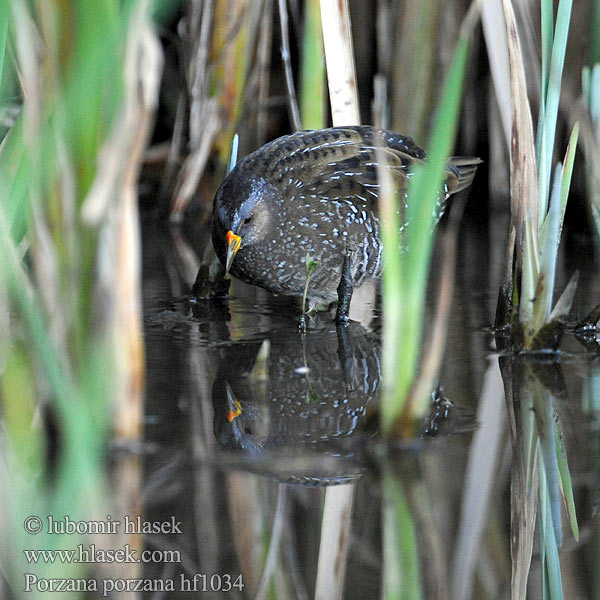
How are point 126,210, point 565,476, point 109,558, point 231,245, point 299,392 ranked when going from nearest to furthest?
point 109,558, point 126,210, point 565,476, point 299,392, point 231,245

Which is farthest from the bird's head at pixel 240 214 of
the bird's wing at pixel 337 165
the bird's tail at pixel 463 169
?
the bird's tail at pixel 463 169

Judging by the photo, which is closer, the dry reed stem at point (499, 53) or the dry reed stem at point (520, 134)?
the dry reed stem at point (520, 134)

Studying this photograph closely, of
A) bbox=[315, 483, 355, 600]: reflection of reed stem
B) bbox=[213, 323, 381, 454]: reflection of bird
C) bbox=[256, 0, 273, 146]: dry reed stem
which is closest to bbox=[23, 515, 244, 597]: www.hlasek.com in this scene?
bbox=[315, 483, 355, 600]: reflection of reed stem

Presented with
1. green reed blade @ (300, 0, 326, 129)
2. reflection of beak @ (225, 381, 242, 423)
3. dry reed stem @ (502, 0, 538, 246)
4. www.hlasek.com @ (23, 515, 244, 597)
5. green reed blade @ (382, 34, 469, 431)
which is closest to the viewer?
www.hlasek.com @ (23, 515, 244, 597)

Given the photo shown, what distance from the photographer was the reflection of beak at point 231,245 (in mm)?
3531

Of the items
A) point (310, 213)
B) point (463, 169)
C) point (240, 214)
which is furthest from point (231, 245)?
point (463, 169)

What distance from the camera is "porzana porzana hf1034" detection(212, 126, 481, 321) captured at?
3611 millimetres

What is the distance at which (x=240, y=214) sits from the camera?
3.56m

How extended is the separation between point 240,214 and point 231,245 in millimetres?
109

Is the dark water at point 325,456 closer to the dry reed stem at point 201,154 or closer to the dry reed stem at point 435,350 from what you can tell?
the dry reed stem at point 435,350

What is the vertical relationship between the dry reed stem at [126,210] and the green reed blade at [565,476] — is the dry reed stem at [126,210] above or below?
above

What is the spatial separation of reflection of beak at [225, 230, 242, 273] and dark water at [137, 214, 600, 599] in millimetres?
206

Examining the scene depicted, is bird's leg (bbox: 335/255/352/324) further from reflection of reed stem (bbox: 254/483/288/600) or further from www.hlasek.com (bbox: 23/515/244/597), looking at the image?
www.hlasek.com (bbox: 23/515/244/597)

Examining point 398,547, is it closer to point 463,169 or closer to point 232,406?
point 232,406
